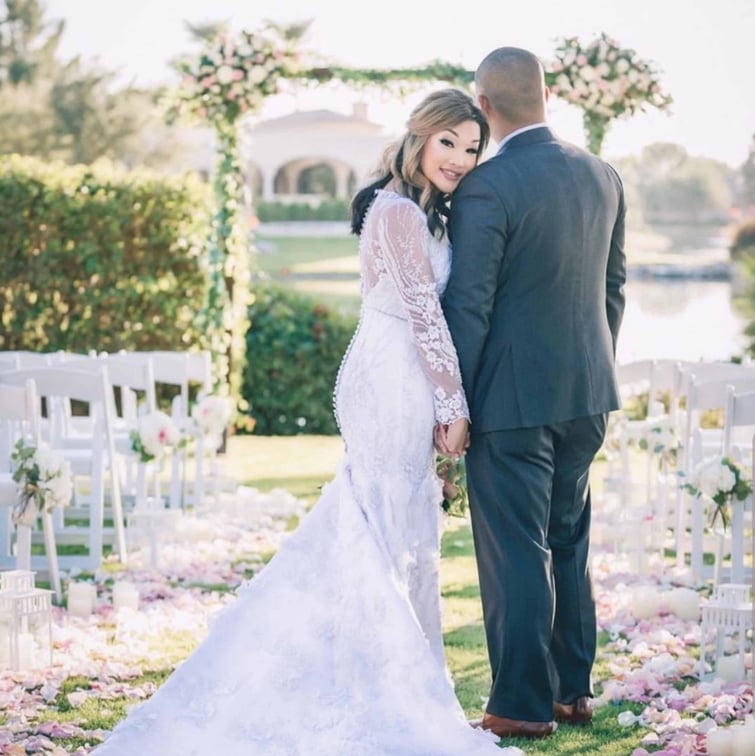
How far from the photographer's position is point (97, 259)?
12.4 metres

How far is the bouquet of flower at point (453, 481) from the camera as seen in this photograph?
467cm

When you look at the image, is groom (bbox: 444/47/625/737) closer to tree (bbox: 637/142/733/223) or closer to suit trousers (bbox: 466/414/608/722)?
suit trousers (bbox: 466/414/608/722)

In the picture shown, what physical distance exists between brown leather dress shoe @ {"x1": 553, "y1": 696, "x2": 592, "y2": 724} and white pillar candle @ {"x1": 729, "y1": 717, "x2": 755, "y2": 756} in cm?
75

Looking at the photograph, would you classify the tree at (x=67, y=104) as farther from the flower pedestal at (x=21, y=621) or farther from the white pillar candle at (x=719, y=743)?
the white pillar candle at (x=719, y=743)

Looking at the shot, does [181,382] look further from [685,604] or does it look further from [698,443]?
[685,604]

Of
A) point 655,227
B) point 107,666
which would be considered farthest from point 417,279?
point 655,227

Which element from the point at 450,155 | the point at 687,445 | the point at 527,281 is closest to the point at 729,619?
the point at 527,281

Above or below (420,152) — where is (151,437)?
below

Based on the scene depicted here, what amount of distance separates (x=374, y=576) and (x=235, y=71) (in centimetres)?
725

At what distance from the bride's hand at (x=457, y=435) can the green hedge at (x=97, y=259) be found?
8.16 m

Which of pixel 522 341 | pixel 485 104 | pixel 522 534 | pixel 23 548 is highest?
pixel 485 104

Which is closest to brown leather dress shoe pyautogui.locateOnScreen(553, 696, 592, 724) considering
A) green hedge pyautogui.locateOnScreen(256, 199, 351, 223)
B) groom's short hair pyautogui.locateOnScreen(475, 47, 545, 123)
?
groom's short hair pyautogui.locateOnScreen(475, 47, 545, 123)

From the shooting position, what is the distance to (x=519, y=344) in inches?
172

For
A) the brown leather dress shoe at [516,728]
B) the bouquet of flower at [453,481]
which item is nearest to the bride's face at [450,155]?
the bouquet of flower at [453,481]
